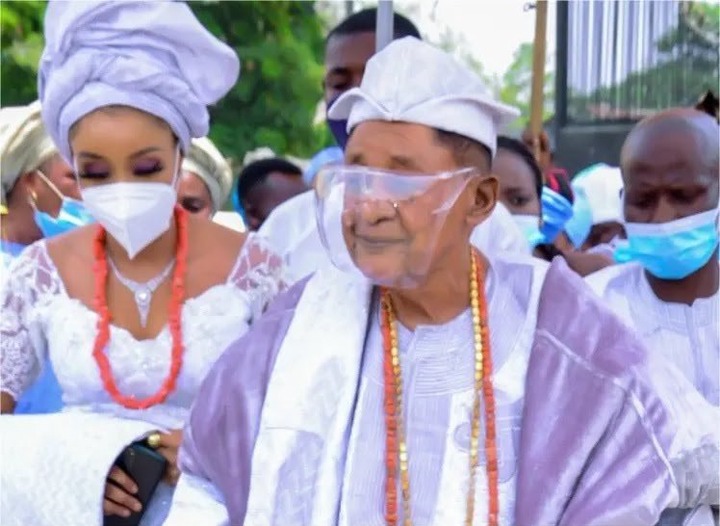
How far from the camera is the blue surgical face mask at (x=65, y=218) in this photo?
440cm

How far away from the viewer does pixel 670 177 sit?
3.96 m

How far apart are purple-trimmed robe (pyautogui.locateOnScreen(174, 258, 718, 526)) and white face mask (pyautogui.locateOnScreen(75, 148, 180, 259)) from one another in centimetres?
74

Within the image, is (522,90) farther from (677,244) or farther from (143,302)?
(143,302)

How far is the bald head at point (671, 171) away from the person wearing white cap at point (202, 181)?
1.82 m

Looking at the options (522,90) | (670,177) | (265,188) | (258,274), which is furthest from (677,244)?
(522,90)

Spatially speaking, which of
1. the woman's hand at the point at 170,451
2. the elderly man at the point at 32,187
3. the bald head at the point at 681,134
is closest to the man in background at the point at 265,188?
the elderly man at the point at 32,187

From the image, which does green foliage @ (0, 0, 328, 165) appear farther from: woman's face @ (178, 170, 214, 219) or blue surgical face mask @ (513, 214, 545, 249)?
blue surgical face mask @ (513, 214, 545, 249)

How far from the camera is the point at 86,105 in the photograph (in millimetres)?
3391

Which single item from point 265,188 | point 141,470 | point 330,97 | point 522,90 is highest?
point 330,97

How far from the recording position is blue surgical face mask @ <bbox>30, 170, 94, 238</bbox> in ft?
14.4

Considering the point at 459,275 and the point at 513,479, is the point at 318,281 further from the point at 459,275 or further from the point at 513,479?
the point at 513,479

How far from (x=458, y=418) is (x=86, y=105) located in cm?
135

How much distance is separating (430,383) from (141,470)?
2.77 ft

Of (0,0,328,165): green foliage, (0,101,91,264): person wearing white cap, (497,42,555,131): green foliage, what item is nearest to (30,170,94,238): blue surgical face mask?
(0,101,91,264): person wearing white cap
